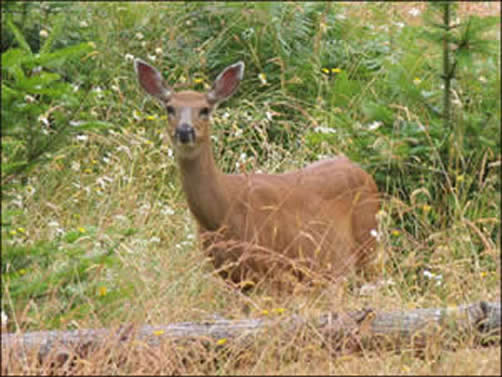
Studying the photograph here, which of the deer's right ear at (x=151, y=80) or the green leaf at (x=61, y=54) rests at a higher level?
the green leaf at (x=61, y=54)

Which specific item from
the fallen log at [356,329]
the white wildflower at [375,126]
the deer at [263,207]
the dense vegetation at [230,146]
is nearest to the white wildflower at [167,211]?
the dense vegetation at [230,146]

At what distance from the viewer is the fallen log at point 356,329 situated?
4801mm

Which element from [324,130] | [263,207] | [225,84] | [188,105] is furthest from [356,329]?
[324,130]

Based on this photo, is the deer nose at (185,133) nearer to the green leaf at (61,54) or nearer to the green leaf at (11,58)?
the green leaf at (61,54)

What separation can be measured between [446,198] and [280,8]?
10.3 ft

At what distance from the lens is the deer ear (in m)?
6.29

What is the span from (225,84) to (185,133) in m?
0.73

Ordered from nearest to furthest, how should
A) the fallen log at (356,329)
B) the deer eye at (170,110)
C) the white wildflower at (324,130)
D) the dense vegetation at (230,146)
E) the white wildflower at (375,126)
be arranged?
1. the fallen log at (356,329)
2. the dense vegetation at (230,146)
3. the deer eye at (170,110)
4. the white wildflower at (375,126)
5. the white wildflower at (324,130)

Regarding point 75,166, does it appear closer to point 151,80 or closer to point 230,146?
point 230,146

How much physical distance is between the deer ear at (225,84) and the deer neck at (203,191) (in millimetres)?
450

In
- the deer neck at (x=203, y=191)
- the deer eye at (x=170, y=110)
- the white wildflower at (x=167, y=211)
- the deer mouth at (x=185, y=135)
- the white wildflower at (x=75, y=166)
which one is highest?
the deer eye at (x=170, y=110)

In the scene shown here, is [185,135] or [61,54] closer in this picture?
[61,54]

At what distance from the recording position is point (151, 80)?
637 centimetres

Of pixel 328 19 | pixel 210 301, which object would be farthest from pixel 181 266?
pixel 328 19
